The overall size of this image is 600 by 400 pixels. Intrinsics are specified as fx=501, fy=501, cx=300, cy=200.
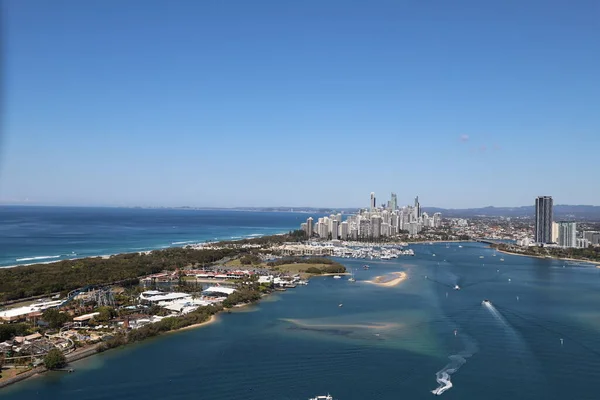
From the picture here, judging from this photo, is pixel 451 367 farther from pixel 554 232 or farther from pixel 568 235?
pixel 554 232

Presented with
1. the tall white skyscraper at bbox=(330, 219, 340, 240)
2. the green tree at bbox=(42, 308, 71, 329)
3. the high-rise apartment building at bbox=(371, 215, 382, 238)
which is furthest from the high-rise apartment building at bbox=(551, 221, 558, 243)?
the green tree at bbox=(42, 308, 71, 329)

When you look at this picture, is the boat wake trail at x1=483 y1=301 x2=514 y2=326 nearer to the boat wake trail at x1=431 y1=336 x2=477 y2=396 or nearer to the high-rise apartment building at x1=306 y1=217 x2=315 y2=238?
the boat wake trail at x1=431 y1=336 x2=477 y2=396

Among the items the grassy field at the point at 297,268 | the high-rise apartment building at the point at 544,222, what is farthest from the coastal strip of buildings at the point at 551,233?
the grassy field at the point at 297,268

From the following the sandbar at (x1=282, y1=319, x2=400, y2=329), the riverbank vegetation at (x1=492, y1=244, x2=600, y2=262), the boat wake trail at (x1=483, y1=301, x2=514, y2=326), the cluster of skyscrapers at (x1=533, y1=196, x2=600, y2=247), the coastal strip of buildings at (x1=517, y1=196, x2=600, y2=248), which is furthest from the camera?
the cluster of skyscrapers at (x1=533, y1=196, x2=600, y2=247)

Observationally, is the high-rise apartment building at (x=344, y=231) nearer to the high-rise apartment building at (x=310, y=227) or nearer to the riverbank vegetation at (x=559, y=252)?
the high-rise apartment building at (x=310, y=227)

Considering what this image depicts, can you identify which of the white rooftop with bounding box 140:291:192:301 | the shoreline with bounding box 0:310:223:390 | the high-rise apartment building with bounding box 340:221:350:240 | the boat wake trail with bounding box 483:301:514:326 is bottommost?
the shoreline with bounding box 0:310:223:390

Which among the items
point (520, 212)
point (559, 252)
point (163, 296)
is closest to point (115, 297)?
point (163, 296)

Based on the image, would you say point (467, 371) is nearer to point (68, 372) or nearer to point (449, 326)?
point (449, 326)
